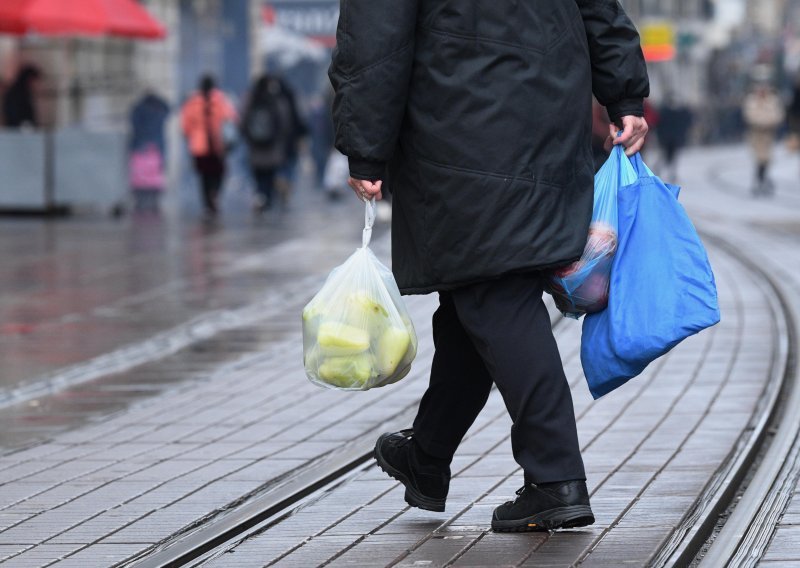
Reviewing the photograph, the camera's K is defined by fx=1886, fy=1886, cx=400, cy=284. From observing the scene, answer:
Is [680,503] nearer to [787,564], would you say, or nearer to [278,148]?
[787,564]

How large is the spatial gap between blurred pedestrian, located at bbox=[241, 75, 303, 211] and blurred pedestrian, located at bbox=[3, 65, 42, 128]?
2.36 m

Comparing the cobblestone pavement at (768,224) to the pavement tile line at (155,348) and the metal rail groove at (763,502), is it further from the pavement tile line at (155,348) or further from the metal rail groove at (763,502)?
the pavement tile line at (155,348)

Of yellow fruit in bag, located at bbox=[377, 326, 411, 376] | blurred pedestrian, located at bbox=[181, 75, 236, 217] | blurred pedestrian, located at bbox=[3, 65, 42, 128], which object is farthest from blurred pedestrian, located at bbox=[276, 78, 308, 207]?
yellow fruit in bag, located at bbox=[377, 326, 411, 376]

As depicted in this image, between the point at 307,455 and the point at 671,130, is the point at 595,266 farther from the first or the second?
the point at 671,130

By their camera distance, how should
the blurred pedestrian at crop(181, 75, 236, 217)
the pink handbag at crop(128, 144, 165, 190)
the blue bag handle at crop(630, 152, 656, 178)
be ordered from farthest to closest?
the pink handbag at crop(128, 144, 165, 190)
the blurred pedestrian at crop(181, 75, 236, 217)
the blue bag handle at crop(630, 152, 656, 178)

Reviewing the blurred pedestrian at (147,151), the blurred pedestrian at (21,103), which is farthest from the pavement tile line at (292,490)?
the blurred pedestrian at (147,151)

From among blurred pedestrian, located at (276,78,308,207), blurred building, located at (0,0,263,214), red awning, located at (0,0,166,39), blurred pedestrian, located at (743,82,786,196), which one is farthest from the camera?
blurred pedestrian, located at (743,82,786,196)

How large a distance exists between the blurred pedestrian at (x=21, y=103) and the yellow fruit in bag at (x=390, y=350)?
16.6 meters

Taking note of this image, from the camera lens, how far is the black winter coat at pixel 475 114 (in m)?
4.62

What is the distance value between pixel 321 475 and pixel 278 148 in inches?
601

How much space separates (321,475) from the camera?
574 centimetres

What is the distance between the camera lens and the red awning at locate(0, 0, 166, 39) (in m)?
18.8

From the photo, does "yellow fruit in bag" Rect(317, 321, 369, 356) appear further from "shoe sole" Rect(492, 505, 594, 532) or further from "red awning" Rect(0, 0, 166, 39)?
"red awning" Rect(0, 0, 166, 39)

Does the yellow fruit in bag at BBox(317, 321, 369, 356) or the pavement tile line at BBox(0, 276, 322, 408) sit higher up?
the yellow fruit in bag at BBox(317, 321, 369, 356)
